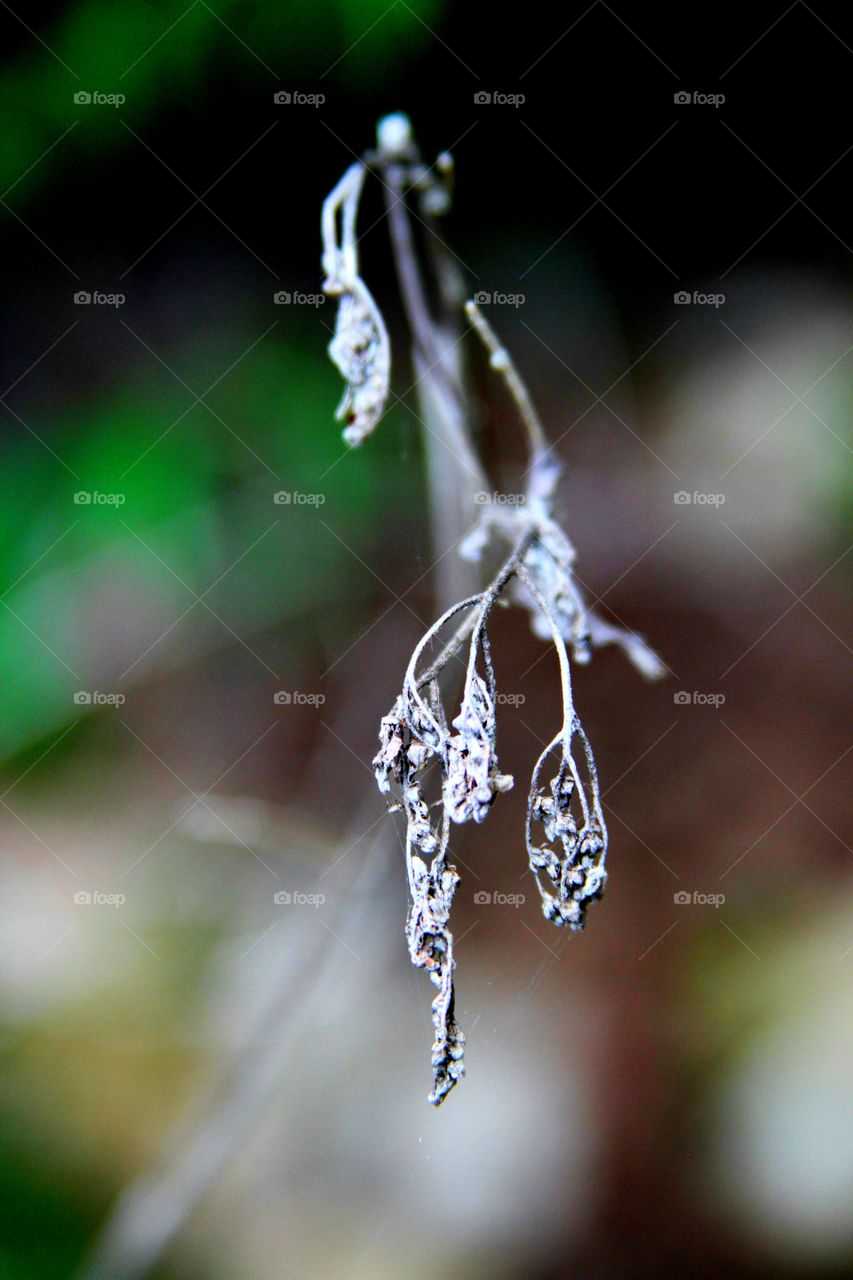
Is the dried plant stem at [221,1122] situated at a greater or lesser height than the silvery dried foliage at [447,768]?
lesser

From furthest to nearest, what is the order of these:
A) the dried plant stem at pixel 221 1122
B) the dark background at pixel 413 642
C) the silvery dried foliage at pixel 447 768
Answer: the dried plant stem at pixel 221 1122, the dark background at pixel 413 642, the silvery dried foliage at pixel 447 768

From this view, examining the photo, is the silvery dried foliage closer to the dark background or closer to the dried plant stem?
the dark background

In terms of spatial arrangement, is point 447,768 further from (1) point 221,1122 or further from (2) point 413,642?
(1) point 221,1122

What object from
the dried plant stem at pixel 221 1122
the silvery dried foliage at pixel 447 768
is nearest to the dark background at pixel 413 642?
the dried plant stem at pixel 221 1122

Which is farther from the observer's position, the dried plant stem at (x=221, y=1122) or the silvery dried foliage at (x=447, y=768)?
the dried plant stem at (x=221, y=1122)

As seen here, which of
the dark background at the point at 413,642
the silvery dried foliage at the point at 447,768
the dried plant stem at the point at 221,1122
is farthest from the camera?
the dried plant stem at the point at 221,1122

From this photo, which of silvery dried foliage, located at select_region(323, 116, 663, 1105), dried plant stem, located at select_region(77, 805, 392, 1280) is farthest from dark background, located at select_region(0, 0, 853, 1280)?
silvery dried foliage, located at select_region(323, 116, 663, 1105)

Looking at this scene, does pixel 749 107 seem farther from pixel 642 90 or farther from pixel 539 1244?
pixel 539 1244

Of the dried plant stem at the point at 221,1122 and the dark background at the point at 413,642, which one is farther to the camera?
the dried plant stem at the point at 221,1122

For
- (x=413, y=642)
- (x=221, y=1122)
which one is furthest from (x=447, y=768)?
(x=221, y=1122)

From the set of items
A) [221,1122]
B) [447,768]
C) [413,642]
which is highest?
[447,768]

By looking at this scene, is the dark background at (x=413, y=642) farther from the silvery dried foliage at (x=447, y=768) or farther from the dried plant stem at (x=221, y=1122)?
the silvery dried foliage at (x=447, y=768)

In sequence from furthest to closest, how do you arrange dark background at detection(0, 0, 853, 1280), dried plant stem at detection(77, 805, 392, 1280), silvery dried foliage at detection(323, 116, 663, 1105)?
dried plant stem at detection(77, 805, 392, 1280)
dark background at detection(0, 0, 853, 1280)
silvery dried foliage at detection(323, 116, 663, 1105)
